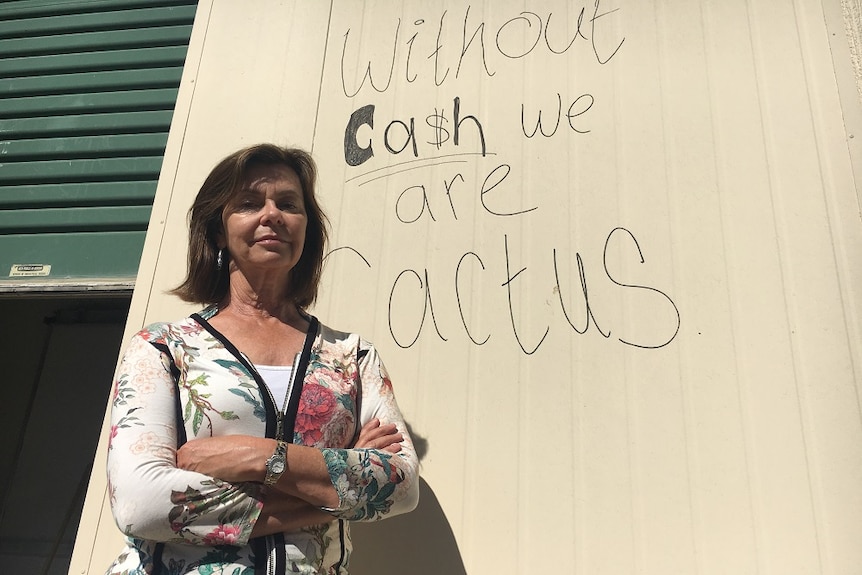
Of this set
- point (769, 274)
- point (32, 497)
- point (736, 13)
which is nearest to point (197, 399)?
point (769, 274)

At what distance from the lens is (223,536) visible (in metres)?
1.22

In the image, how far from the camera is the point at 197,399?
4.41 feet

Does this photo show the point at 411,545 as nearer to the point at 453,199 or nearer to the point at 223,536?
the point at 223,536

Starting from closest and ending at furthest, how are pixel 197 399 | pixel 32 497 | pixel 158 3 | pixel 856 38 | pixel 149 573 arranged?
pixel 149 573 < pixel 197 399 < pixel 856 38 < pixel 158 3 < pixel 32 497

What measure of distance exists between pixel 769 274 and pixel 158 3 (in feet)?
8.85

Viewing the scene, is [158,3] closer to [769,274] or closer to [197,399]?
[197,399]

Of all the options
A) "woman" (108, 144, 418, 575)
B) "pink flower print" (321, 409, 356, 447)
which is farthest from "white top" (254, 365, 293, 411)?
"pink flower print" (321, 409, 356, 447)

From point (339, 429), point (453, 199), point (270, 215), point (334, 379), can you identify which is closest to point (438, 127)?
point (453, 199)

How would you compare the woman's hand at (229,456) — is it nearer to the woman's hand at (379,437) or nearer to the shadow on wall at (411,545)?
the woman's hand at (379,437)

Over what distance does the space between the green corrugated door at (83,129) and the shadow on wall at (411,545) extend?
1374 millimetres

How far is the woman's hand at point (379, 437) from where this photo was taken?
4.75ft

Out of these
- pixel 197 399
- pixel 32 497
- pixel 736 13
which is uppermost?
pixel 736 13

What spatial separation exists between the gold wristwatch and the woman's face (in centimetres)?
51

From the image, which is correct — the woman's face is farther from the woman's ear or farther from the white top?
the white top
